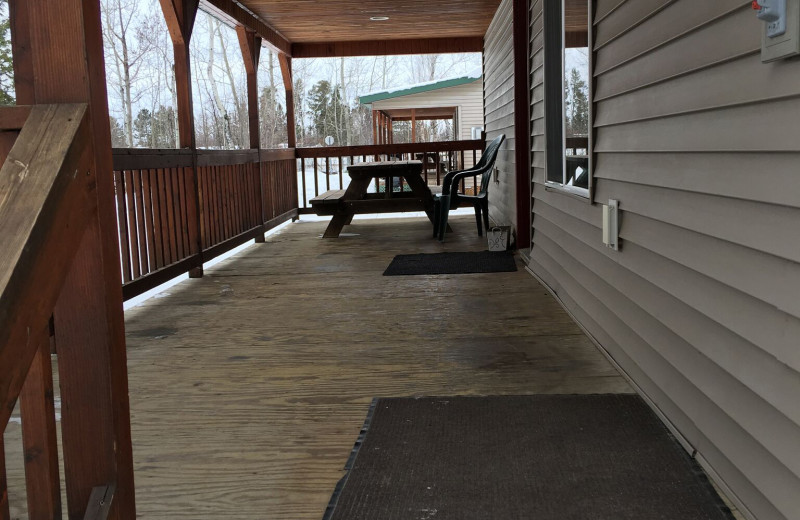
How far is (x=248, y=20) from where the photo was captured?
7.25 metres

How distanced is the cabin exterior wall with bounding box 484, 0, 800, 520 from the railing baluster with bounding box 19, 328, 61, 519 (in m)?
1.40

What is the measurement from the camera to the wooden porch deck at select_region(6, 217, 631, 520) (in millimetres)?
2094

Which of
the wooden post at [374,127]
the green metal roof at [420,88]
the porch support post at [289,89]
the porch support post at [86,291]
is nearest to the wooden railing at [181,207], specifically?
the porch support post at [289,89]

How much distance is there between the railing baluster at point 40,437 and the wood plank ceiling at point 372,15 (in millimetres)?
6037

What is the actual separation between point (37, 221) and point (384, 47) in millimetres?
8924

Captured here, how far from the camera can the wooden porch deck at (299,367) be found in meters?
2.09

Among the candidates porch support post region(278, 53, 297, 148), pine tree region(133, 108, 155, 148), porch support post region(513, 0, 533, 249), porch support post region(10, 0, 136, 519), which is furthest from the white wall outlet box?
porch support post region(278, 53, 297, 148)

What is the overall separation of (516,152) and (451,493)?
4276mm

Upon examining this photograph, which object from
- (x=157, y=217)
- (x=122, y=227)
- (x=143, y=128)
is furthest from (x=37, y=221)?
(x=143, y=128)

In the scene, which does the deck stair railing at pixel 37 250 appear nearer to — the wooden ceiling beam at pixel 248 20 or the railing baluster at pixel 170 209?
the railing baluster at pixel 170 209

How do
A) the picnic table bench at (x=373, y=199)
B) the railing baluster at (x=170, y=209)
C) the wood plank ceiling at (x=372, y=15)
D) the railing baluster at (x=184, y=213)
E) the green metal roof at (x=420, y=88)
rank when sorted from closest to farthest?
the railing baluster at (x=170, y=209), the railing baluster at (x=184, y=213), the wood plank ceiling at (x=372, y=15), the picnic table bench at (x=373, y=199), the green metal roof at (x=420, y=88)

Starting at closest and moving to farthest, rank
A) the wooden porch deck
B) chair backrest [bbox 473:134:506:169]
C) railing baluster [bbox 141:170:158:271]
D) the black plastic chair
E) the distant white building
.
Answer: the wooden porch deck → railing baluster [bbox 141:170:158:271] → chair backrest [bbox 473:134:506:169] → the black plastic chair → the distant white building

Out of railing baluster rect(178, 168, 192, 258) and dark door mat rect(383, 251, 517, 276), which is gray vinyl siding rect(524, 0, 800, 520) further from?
railing baluster rect(178, 168, 192, 258)

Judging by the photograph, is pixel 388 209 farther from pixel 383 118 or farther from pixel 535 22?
pixel 383 118
